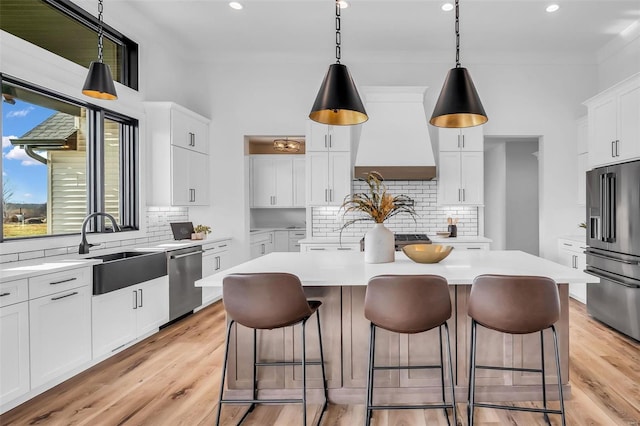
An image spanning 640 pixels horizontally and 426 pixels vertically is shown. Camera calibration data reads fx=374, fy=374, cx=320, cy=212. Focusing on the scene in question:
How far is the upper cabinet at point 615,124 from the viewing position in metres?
3.62

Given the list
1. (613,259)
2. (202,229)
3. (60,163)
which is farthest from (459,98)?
(202,229)

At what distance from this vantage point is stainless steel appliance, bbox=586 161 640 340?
3498 millimetres

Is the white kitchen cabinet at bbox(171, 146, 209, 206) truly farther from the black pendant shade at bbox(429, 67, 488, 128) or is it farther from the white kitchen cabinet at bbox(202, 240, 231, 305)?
the black pendant shade at bbox(429, 67, 488, 128)

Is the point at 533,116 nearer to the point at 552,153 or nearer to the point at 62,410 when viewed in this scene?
the point at 552,153

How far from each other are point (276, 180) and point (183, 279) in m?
3.47

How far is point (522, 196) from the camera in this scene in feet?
24.8

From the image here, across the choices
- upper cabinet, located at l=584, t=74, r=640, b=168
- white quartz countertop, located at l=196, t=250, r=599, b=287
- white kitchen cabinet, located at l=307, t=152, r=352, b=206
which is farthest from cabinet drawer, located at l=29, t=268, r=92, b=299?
upper cabinet, located at l=584, t=74, r=640, b=168

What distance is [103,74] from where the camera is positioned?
9.05 ft

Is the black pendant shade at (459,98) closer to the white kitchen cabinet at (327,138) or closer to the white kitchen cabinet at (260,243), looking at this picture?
the white kitchen cabinet at (327,138)

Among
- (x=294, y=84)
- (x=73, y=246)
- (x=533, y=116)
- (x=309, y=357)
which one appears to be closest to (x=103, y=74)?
(x=73, y=246)

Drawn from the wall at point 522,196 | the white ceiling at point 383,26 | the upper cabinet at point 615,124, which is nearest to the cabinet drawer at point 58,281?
the white ceiling at point 383,26

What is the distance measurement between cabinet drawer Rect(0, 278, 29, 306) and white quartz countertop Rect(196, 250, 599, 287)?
122 cm

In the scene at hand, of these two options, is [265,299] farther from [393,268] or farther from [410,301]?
[393,268]

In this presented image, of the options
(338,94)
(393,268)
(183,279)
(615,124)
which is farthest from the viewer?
(183,279)
